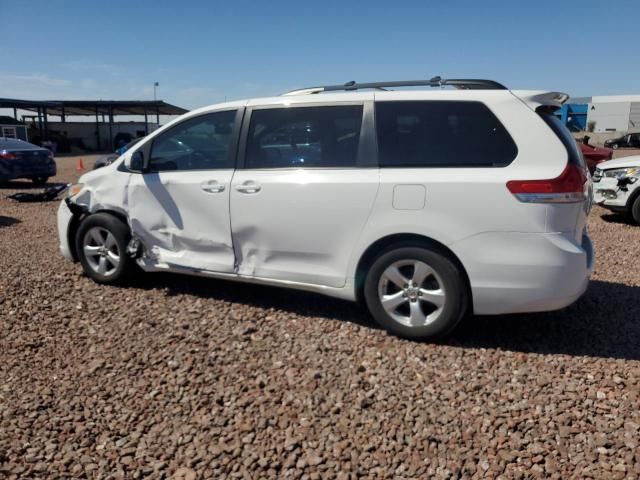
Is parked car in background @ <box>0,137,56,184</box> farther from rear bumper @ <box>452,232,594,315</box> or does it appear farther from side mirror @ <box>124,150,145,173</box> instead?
rear bumper @ <box>452,232,594,315</box>

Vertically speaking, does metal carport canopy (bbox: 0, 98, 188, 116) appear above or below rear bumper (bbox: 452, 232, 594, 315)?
above

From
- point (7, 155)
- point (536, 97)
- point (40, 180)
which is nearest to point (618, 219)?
point (536, 97)

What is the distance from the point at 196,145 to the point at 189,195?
0.48 metres

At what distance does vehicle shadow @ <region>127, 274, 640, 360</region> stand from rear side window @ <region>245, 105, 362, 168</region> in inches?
50.8

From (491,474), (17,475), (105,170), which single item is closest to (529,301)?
(491,474)

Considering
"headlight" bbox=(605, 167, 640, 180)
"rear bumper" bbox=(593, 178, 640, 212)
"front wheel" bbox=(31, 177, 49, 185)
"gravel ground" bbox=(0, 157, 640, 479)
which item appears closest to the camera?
"gravel ground" bbox=(0, 157, 640, 479)

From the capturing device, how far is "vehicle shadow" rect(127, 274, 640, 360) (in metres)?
4.12

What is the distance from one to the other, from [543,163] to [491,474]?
2074mm

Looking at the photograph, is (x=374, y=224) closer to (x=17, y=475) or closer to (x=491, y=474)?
(x=491, y=474)

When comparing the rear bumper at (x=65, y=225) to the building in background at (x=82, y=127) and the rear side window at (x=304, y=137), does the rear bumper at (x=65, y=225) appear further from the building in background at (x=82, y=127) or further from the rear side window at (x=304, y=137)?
the building in background at (x=82, y=127)

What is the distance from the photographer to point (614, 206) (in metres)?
9.59

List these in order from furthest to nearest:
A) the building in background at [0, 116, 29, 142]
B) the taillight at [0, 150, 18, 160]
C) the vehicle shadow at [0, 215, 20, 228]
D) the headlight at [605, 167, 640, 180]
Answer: the building in background at [0, 116, 29, 142] → the taillight at [0, 150, 18, 160] → the vehicle shadow at [0, 215, 20, 228] → the headlight at [605, 167, 640, 180]

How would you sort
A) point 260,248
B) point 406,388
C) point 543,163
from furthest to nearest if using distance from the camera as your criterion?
point 260,248, point 543,163, point 406,388

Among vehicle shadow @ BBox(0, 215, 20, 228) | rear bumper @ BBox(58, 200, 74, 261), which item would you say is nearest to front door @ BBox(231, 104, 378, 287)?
rear bumper @ BBox(58, 200, 74, 261)
